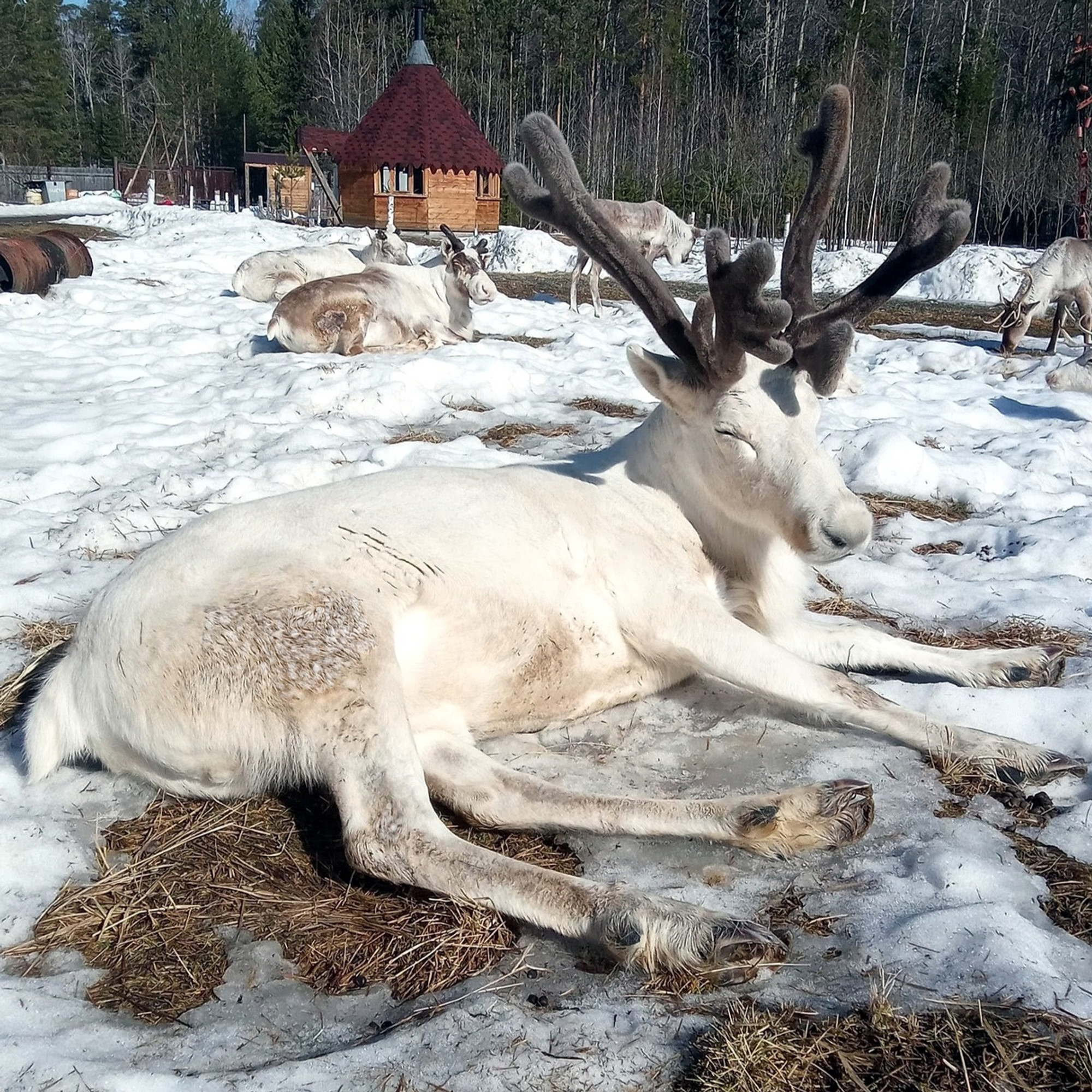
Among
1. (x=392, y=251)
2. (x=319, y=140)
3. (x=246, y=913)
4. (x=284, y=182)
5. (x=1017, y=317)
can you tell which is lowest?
(x=246, y=913)

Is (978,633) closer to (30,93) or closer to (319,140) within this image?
(319,140)

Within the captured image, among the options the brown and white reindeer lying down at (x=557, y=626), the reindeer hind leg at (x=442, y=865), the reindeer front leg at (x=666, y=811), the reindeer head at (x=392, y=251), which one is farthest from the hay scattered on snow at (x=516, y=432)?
the reindeer head at (x=392, y=251)

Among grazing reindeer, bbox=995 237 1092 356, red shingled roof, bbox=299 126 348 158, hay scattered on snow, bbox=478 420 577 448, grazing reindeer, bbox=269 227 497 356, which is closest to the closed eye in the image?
hay scattered on snow, bbox=478 420 577 448

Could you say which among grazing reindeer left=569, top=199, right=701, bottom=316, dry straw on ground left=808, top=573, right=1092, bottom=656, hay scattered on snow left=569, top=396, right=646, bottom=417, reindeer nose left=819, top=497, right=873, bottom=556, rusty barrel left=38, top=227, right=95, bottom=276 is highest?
grazing reindeer left=569, top=199, right=701, bottom=316

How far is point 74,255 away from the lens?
15.0 meters

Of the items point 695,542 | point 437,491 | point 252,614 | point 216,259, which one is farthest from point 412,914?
point 216,259

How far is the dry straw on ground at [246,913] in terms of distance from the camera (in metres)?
2.21

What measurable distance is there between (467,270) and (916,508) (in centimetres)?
850

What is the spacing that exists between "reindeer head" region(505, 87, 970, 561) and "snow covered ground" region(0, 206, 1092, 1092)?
0.71 meters

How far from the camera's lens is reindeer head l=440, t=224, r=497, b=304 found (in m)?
13.0

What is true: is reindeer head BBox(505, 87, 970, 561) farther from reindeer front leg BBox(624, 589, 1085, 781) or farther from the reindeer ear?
reindeer front leg BBox(624, 589, 1085, 781)

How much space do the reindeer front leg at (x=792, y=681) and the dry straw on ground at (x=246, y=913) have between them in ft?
2.81

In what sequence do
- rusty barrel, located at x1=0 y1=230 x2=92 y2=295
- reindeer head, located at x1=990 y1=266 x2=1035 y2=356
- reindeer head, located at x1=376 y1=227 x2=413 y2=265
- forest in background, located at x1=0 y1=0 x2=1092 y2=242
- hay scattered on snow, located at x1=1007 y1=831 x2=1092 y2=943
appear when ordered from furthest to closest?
forest in background, located at x1=0 y1=0 x2=1092 y2=242 < reindeer head, located at x1=376 y1=227 x2=413 y2=265 < rusty barrel, located at x1=0 y1=230 x2=92 y2=295 < reindeer head, located at x1=990 y1=266 x2=1035 y2=356 < hay scattered on snow, located at x1=1007 y1=831 x2=1092 y2=943

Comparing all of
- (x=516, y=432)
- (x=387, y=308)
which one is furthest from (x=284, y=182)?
(x=516, y=432)
